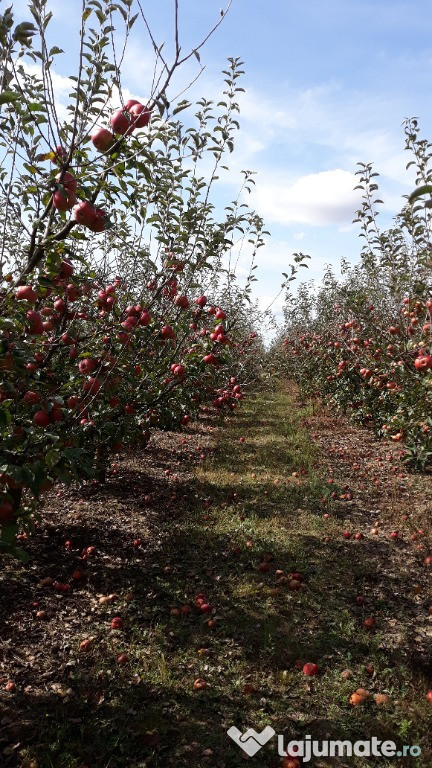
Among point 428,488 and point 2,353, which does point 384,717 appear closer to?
point 2,353

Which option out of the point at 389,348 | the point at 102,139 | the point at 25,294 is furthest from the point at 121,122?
the point at 389,348

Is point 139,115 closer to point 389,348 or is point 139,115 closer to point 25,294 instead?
point 25,294

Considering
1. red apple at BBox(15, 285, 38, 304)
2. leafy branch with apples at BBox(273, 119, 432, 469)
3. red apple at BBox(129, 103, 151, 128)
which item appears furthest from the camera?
leafy branch with apples at BBox(273, 119, 432, 469)

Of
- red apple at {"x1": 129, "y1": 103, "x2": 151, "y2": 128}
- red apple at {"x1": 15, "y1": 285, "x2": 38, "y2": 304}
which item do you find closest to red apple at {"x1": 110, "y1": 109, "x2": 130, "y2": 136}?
Result: red apple at {"x1": 129, "y1": 103, "x2": 151, "y2": 128}

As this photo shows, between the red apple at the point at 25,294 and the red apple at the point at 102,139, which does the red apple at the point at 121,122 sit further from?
the red apple at the point at 25,294

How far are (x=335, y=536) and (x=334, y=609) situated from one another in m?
1.45

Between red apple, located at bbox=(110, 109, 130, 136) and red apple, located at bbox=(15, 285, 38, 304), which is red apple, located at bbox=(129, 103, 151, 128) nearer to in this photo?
red apple, located at bbox=(110, 109, 130, 136)

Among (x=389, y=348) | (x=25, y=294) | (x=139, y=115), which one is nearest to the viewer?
(x=139, y=115)

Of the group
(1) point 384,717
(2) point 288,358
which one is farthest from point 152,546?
(2) point 288,358

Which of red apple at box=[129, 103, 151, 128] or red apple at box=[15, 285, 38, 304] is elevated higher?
red apple at box=[129, 103, 151, 128]

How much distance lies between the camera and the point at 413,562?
5.04m

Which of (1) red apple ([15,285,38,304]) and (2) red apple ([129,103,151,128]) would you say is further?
(1) red apple ([15,285,38,304])

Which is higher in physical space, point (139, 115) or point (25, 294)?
point (139, 115)

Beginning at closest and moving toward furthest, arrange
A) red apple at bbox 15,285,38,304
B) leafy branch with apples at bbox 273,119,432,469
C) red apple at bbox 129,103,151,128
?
red apple at bbox 129,103,151,128
red apple at bbox 15,285,38,304
leafy branch with apples at bbox 273,119,432,469
